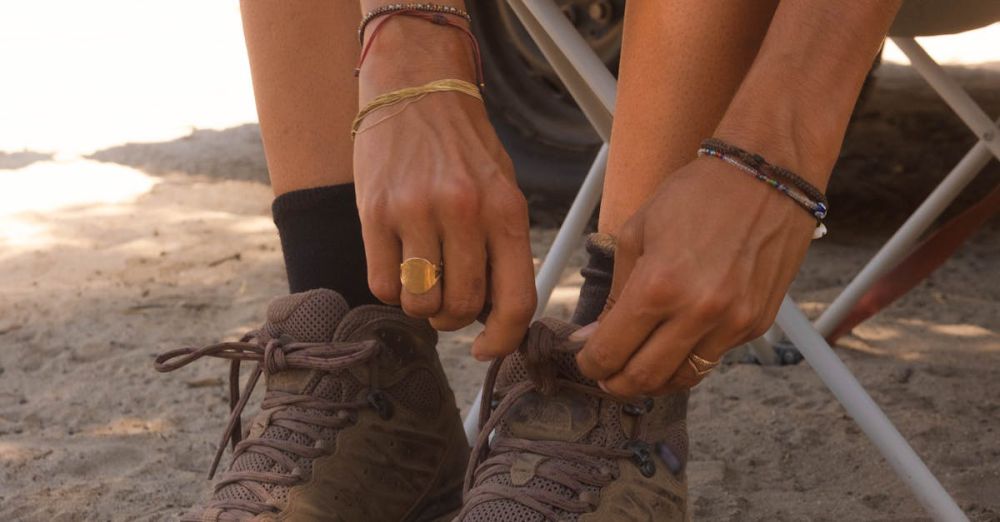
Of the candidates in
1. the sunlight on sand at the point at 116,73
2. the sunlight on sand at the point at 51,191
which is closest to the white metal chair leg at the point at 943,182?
the sunlight on sand at the point at 51,191

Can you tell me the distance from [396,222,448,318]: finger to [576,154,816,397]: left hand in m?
0.14

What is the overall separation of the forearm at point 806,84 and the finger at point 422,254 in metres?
0.24

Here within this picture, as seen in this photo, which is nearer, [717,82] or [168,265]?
[717,82]

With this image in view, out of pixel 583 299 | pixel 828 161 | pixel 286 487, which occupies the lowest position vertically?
pixel 286 487

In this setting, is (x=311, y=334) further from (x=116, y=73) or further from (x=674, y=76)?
(x=116, y=73)

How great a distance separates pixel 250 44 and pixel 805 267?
165 cm

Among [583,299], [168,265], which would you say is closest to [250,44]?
[583,299]

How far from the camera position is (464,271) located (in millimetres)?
970

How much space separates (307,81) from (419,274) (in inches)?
15.9

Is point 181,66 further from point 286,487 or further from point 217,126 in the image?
point 286,487

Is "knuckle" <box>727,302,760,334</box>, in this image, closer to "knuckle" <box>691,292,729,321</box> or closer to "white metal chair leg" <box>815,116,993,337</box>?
"knuckle" <box>691,292,729,321</box>

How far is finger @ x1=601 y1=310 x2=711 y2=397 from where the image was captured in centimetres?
90

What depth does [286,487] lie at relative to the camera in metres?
1.23

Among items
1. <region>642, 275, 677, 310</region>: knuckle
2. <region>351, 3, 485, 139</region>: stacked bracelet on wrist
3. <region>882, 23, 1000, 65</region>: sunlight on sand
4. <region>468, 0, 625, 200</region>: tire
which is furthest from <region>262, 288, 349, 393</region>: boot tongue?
<region>882, 23, 1000, 65</region>: sunlight on sand
